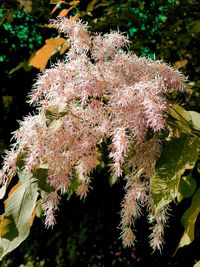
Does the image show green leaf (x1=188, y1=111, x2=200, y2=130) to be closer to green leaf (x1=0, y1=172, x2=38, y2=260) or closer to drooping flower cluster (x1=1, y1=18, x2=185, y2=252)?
drooping flower cluster (x1=1, y1=18, x2=185, y2=252)

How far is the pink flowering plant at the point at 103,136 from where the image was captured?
117 centimetres

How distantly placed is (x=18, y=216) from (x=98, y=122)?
320 millimetres

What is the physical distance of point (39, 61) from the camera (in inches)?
94.0

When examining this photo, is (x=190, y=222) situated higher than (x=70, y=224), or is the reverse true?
(x=190, y=222)

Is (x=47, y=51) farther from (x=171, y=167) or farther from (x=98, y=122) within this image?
(x=171, y=167)

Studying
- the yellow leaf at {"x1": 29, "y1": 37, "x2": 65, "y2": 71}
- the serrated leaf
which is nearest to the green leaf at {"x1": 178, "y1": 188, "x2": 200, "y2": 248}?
the serrated leaf

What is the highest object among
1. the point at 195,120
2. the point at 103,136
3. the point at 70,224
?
the point at 103,136

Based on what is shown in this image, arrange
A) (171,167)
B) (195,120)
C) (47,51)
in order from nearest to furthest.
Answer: (171,167), (195,120), (47,51)

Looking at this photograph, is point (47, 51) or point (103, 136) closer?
point (103, 136)

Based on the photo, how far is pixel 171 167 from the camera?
1199 millimetres

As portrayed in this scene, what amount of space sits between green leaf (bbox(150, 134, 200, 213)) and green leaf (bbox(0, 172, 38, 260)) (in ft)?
1.07

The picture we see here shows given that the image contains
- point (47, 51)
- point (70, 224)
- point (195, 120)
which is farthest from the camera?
point (70, 224)

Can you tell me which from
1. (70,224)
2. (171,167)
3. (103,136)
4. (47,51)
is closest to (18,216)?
(103,136)

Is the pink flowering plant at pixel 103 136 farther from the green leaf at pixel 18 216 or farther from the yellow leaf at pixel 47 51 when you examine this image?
the yellow leaf at pixel 47 51
